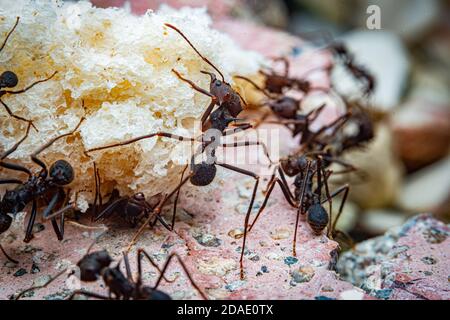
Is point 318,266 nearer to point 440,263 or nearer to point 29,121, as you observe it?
point 440,263

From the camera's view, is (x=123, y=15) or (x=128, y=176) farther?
(x=123, y=15)

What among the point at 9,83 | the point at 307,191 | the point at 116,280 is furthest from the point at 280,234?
the point at 9,83

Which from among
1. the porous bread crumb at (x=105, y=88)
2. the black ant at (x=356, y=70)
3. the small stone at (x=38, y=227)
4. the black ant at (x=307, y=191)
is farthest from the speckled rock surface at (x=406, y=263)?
the black ant at (x=356, y=70)

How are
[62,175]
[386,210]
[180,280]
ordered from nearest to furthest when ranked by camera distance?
1. [180,280]
2. [62,175]
3. [386,210]

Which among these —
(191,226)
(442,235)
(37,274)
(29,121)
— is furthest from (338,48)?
(37,274)

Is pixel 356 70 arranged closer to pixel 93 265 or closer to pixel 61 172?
pixel 61 172

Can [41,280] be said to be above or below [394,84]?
below

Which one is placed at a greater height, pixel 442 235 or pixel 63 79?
pixel 63 79

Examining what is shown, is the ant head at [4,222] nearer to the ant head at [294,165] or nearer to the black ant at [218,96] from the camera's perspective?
the black ant at [218,96]

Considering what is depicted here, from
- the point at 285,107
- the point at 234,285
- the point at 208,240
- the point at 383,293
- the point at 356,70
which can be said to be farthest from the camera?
the point at 356,70
